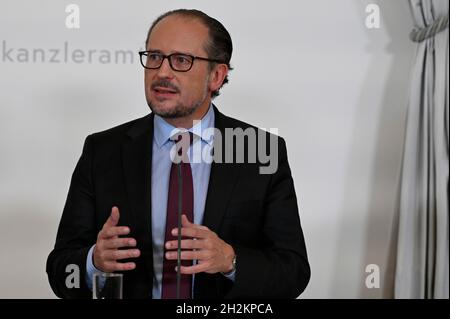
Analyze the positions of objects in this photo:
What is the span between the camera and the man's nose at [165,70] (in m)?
2.20

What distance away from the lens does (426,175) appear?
2.42 metres

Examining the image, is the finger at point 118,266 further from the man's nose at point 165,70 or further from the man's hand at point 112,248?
the man's nose at point 165,70

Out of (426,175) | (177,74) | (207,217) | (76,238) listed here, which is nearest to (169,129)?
(177,74)

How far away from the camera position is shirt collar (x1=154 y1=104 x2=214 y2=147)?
2285 millimetres

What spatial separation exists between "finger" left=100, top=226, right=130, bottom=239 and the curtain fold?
0.99m

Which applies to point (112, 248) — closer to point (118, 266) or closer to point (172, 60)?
point (118, 266)

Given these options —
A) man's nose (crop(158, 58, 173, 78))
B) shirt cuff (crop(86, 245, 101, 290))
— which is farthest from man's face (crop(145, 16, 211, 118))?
shirt cuff (crop(86, 245, 101, 290))

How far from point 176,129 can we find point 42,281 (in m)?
0.72

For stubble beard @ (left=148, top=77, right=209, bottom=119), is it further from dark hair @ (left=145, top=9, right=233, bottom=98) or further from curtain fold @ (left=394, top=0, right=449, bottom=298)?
curtain fold @ (left=394, top=0, right=449, bottom=298)

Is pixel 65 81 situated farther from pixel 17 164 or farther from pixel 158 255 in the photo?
pixel 158 255

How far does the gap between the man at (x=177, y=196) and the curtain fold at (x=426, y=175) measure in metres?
0.41

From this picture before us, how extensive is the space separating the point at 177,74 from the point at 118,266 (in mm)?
600

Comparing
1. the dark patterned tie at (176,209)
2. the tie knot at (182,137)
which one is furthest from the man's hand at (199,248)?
the tie knot at (182,137)
